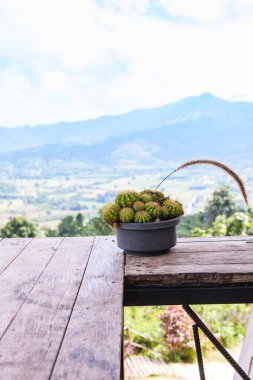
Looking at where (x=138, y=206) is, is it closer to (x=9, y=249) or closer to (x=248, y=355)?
(x=9, y=249)

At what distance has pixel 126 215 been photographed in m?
1.50

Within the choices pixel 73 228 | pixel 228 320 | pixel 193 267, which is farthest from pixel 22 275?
pixel 73 228

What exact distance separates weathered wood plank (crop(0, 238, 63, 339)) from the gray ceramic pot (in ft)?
0.86

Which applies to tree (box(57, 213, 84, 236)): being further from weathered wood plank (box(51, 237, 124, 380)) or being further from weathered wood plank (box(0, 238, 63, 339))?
weathered wood plank (box(51, 237, 124, 380))

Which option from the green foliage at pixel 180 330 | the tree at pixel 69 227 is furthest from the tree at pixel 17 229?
the green foliage at pixel 180 330

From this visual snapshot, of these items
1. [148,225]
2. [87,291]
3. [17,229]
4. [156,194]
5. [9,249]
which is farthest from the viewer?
[17,229]

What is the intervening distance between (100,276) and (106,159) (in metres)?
26.7

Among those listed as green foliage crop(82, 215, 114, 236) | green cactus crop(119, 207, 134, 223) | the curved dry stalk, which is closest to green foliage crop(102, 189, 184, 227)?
green cactus crop(119, 207, 134, 223)

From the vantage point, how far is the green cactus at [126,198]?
61.5 inches

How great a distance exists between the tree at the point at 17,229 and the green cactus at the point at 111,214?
5841 mm

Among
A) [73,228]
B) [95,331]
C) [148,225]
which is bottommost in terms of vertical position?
[73,228]

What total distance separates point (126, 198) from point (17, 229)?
19.6 ft

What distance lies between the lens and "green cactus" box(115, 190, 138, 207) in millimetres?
1563

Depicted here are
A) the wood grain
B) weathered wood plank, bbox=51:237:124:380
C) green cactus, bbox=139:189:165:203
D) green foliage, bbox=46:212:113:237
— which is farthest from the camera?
green foliage, bbox=46:212:113:237
